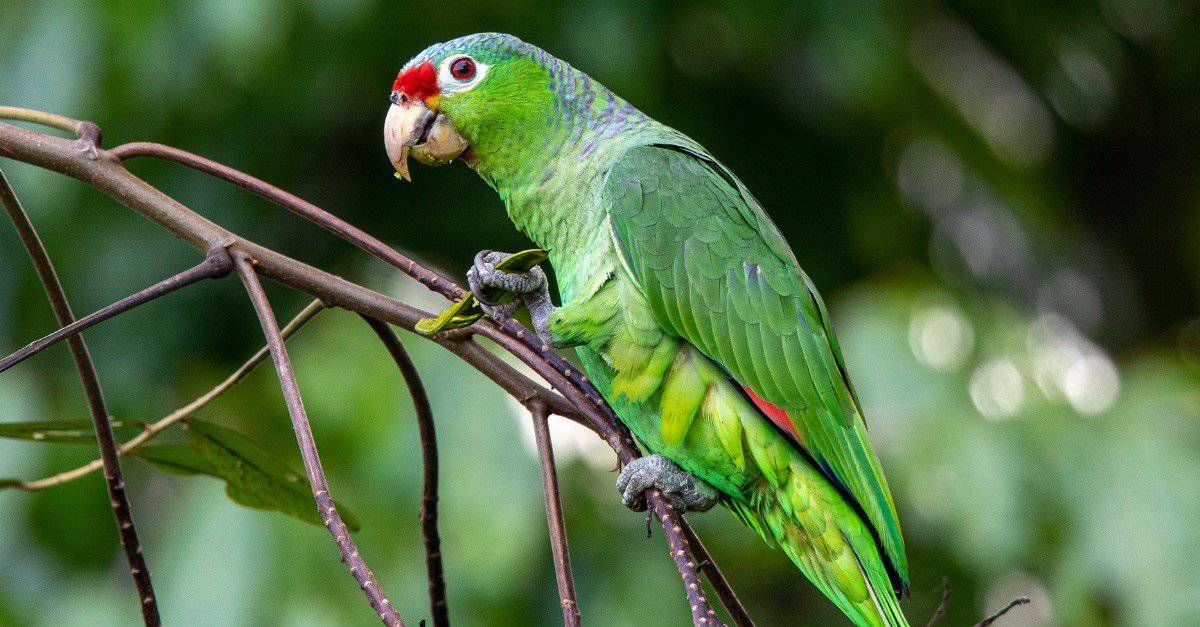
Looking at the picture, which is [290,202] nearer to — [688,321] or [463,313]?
[463,313]

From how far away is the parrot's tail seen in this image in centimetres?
152

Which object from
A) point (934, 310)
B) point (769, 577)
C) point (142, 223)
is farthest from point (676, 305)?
point (142, 223)

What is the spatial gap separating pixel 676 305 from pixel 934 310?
1.45 meters

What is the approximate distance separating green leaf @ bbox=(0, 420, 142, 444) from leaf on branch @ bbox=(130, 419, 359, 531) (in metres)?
0.07

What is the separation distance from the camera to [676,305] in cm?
153

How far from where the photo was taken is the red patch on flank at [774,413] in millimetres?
1521

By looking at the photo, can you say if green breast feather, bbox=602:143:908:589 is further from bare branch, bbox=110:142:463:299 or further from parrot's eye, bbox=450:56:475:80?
bare branch, bbox=110:142:463:299

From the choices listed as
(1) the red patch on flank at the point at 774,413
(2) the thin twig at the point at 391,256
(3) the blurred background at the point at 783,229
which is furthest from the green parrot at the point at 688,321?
(3) the blurred background at the point at 783,229

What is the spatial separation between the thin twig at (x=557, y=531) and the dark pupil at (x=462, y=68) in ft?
2.80

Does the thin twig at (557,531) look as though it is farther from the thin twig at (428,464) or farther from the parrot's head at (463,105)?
the parrot's head at (463,105)

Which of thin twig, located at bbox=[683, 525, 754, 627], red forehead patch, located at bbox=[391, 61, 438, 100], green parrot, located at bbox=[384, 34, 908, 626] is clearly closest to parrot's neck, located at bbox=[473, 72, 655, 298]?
green parrot, located at bbox=[384, 34, 908, 626]

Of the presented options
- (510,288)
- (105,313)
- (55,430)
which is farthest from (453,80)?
(105,313)

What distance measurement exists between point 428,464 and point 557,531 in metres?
0.23

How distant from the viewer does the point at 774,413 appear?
153 centimetres
